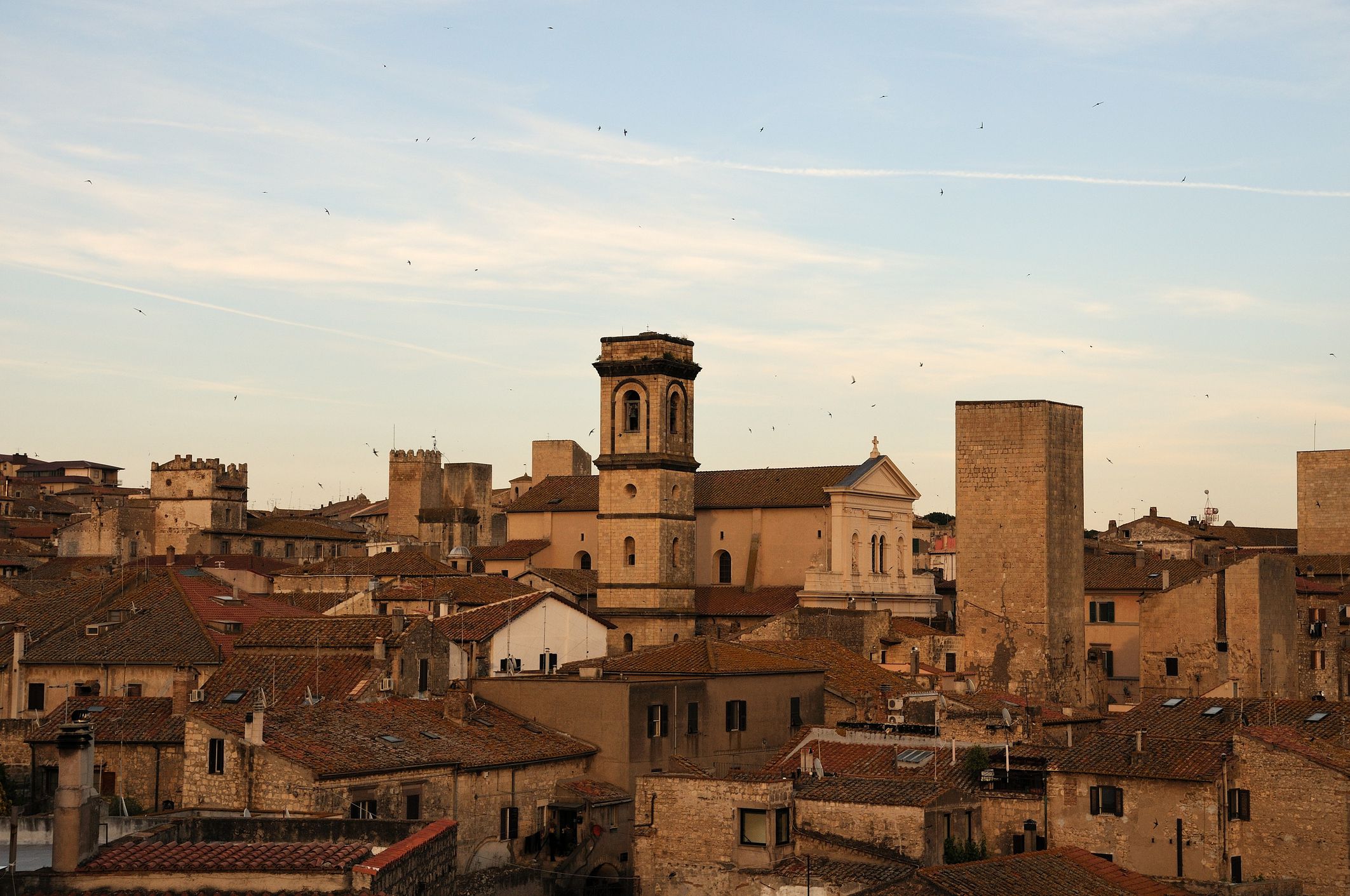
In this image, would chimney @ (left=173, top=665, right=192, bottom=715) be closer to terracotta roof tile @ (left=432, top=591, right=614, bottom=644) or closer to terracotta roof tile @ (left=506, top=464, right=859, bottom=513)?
terracotta roof tile @ (left=432, top=591, right=614, bottom=644)

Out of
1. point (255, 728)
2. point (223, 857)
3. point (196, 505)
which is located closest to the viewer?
point (223, 857)

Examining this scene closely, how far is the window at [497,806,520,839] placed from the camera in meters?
32.3

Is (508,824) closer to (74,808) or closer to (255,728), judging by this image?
(255,728)

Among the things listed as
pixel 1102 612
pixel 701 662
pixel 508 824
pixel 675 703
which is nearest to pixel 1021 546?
pixel 1102 612

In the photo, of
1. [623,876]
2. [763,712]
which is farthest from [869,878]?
[763,712]

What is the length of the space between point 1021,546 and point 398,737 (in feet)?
91.8

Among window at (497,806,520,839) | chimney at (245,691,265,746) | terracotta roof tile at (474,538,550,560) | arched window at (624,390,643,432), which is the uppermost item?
arched window at (624,390,643,432)

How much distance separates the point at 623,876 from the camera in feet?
111

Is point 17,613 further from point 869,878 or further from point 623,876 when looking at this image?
point 869,878

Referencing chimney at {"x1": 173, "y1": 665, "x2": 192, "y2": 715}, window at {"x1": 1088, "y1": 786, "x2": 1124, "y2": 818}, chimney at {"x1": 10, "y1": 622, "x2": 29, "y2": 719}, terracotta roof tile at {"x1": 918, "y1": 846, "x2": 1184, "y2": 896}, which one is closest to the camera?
terracotta roof tile at {"x1": 918, "y1": 846, "x2": 1184, "y2": 896}

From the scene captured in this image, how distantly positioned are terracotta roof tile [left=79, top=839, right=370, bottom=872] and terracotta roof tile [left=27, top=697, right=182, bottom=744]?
1550 centimetres

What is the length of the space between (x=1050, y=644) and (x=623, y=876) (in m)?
24.4

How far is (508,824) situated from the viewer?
107 ft

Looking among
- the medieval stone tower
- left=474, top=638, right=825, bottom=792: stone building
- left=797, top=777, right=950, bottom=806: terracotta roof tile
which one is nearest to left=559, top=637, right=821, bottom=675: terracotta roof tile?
left=474, top=638, right=825, bottom=792: stone building
